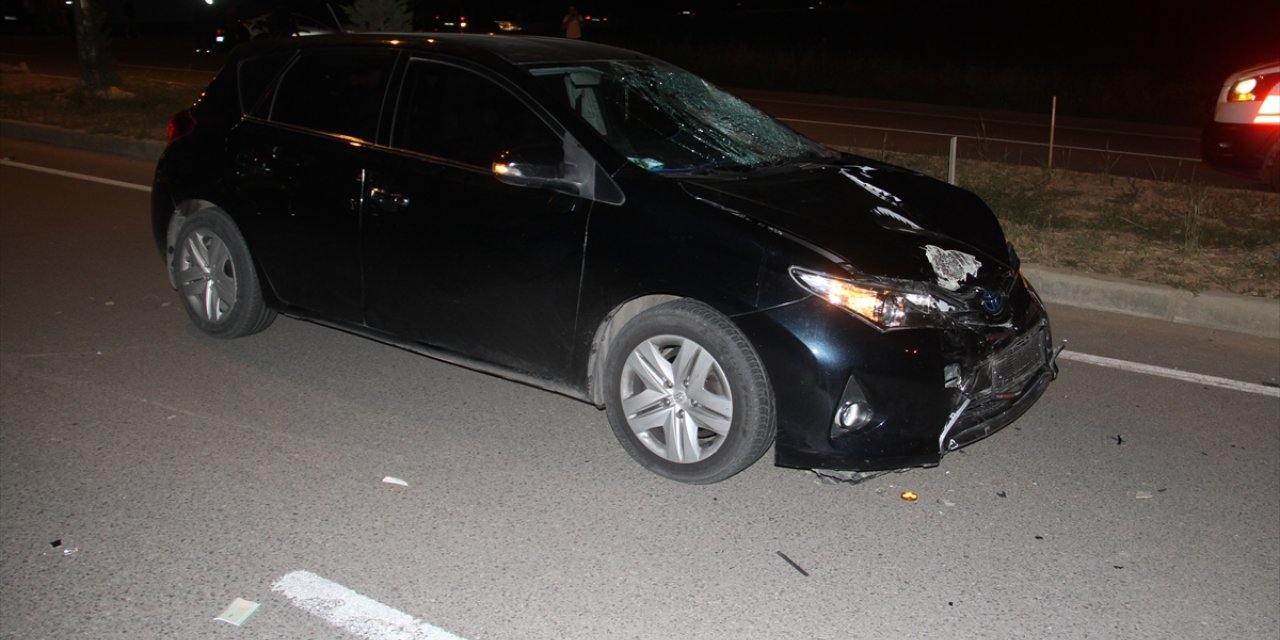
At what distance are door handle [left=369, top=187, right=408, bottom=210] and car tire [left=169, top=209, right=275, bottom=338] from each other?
107cm

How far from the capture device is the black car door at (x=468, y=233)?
486cm

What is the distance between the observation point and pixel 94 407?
534 cm

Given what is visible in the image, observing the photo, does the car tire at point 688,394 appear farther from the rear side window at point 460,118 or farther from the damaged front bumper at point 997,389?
the rear side window at point 460,118

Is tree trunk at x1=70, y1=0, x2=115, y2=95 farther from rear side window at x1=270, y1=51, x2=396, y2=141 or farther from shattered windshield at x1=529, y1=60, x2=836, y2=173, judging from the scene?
shattered windshield at x1=529, y1=60, x2=836, y2=173

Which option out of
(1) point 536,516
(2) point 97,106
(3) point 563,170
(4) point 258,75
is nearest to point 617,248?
(3) point 563,170

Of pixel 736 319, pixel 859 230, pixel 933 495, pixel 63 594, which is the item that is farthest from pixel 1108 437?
pixel 63 594

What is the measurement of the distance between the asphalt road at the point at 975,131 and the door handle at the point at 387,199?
330 inches

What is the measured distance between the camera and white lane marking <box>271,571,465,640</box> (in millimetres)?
3529

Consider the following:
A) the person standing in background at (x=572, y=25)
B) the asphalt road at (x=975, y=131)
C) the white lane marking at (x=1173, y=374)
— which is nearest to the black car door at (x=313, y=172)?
the white lane marking at (x=1173, y=374)

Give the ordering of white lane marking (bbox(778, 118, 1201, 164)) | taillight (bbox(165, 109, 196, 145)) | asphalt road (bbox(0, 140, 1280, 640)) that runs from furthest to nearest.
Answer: white lane marking (bbox(778, 118, 1201, 164)) → taillight (bbox(165, 109, 196, 145)) → asphalt road (bbox(0, 140, 1280, 640))

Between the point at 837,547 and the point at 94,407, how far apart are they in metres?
3.49

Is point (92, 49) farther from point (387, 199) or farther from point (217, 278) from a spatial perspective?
point (387, 199)

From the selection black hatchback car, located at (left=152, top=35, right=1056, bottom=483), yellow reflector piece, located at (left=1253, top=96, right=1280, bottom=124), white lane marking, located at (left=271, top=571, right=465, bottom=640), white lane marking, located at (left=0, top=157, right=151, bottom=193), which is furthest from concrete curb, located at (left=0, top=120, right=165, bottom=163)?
yellow reflector piece, located at (left=1253, top=96, right=1280, bottom=124)

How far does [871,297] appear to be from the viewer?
425 cm
